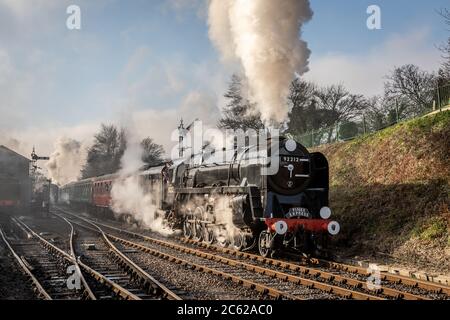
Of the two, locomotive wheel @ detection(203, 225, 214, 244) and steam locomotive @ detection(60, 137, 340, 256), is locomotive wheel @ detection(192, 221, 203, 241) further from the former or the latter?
locomotive wheel @ detection(203, 225, 214, 244)

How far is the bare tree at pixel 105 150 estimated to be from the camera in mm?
65625

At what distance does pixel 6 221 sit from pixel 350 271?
22008 mm

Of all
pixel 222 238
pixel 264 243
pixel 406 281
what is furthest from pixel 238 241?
pixel 406 281

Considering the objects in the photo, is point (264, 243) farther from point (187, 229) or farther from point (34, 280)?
point (34, 280)

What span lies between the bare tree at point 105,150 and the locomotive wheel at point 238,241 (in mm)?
53232

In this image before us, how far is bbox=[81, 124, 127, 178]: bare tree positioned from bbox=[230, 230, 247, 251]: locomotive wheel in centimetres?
5323

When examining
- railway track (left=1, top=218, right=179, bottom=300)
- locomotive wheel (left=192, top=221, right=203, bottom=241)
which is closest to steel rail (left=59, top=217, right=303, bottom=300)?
railway track (left=1, top=218, right=179, bottom=300)

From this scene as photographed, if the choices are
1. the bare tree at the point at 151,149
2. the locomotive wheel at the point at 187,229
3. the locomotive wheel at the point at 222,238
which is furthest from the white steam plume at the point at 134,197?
the bare tree at the point at 151,149

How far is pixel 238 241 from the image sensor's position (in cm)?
1370

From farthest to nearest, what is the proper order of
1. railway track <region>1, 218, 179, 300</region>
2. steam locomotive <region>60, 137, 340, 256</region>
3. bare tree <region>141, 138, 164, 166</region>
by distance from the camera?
1. bare tree <region>141, 138, 164, 166</region>
2. steam locomotive <region>60, 137, 340, 256</region>
3. railway track <region>1, 218, 179, 300</region>

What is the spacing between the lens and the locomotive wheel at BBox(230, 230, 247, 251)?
13.4 m

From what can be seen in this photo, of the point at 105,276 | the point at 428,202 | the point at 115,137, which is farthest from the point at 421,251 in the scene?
the point at 115,137

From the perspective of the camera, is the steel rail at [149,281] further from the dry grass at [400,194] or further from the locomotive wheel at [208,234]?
the dry grass at [400,194]

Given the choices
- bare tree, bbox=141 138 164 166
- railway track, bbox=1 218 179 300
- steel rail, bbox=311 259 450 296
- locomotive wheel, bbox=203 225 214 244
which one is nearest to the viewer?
railway track, bbox=1 218 179 300
